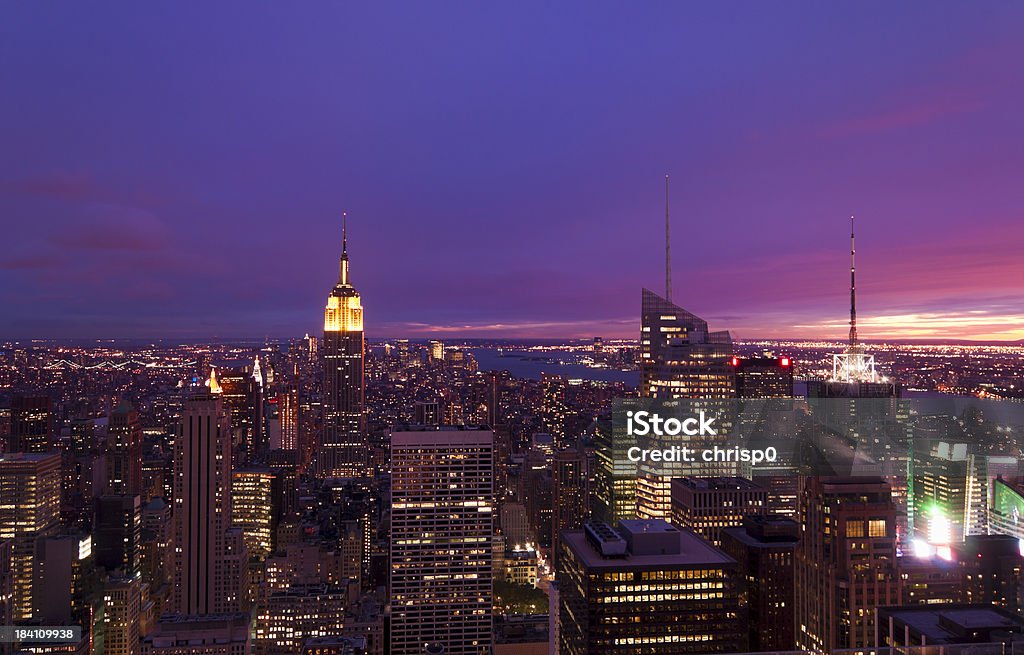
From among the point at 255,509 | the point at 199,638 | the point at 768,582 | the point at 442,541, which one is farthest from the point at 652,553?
the point at 255,509

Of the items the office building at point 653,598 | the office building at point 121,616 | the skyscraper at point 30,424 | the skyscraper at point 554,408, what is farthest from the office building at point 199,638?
the skyscraper at point 554,408

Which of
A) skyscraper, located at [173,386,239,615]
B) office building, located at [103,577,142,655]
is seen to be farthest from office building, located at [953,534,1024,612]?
skyscraper, located at [173,386,239,615]

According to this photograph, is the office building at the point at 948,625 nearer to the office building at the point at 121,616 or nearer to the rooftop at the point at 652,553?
the rooftop at the point at 652,553

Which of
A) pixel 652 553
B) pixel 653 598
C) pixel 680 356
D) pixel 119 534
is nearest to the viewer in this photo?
pixel 653 598

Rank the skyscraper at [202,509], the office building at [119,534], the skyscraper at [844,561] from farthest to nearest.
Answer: the skyscraper at [202,509] < the office building at [119,534] < the skyscraper at [844,561]

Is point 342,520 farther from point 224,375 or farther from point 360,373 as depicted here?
point 360,373

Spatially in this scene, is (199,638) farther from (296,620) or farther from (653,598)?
(653,598)
